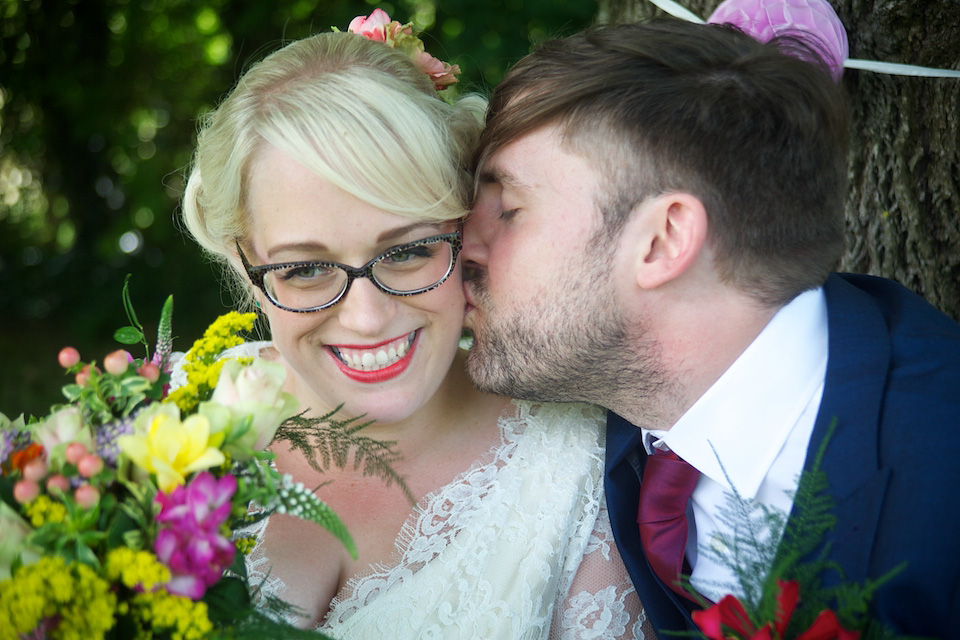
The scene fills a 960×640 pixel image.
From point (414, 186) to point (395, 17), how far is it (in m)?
3.16

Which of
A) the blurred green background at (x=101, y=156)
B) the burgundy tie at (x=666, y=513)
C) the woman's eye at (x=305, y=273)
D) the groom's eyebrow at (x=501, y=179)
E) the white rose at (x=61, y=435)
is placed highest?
the groom's eyebrow at (x=501, y=179)

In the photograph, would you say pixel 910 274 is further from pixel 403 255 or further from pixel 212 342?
pixel 212 342

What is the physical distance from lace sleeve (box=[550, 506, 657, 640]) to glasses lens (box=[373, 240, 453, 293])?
95 cm

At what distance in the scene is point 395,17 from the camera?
194 inches

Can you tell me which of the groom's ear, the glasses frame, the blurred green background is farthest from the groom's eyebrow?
the blurred green background

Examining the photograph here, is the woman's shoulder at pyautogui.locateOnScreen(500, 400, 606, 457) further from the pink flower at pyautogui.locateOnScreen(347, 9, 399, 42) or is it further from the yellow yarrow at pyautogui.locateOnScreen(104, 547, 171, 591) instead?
the yellow yarrow at pyautogui.locateOnScreen(104, 547, 171, 591)

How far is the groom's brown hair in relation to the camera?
231 centimetres

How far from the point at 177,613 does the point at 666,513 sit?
54.8 inches

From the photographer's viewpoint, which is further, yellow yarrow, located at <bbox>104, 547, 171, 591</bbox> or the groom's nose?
the groom's nose

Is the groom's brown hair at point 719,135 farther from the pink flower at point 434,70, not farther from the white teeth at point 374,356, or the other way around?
the white teeth at point 374,356

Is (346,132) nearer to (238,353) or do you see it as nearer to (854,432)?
(238,353)

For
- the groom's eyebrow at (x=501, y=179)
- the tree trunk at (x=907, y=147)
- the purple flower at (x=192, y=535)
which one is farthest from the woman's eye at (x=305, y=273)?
the tree trunk at (x=907, y=147)

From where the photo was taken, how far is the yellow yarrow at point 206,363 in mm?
1643

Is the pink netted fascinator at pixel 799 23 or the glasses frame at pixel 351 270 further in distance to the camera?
the pink netted fascinator at pixel 799 23
